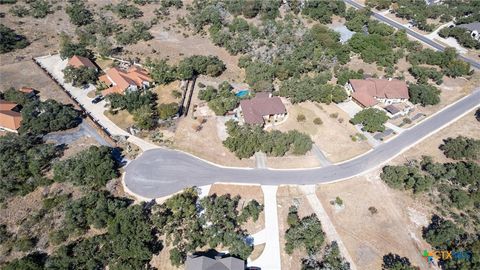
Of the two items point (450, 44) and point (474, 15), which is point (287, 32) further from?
point (474, 15)

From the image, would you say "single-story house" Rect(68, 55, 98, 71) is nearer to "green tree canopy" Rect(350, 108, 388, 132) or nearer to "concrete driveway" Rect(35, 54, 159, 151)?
"concrete driveway" Rect(35, 54, 159, 151)

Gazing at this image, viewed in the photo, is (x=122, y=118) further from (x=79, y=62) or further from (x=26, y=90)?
(x=26, y=90)

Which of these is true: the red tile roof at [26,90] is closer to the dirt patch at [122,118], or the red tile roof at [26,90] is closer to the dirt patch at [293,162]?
the dirt patch at [122,118]

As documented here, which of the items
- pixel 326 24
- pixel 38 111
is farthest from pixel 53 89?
pixel 326 24

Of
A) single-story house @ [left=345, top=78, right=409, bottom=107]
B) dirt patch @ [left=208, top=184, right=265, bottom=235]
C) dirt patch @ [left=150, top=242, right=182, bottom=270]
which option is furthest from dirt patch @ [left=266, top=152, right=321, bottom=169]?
dirt patch @ [left=150, top=242, right=182, bottom=270]

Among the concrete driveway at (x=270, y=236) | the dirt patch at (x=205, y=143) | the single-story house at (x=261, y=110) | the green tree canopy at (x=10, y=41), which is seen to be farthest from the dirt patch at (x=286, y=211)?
the green tree canopy at (x=10, y=41)
